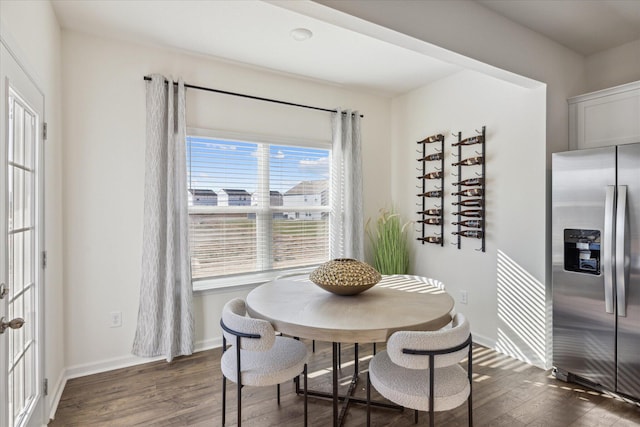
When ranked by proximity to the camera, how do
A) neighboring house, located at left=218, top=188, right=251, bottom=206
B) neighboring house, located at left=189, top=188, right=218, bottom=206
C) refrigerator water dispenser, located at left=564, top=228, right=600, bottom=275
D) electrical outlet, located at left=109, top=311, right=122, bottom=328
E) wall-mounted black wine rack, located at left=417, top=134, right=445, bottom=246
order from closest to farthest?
refrigerator water dispenser, located at left=564, top=228, right=600, bottom=275, electrical outlet, located at left=109, top=311, right=122, bottom=328, neighboring house, located at left=189, top=188, right=218, bottom=206, neighboring house, located at left=218, top=188, right=251, bottom=206, wall-mounted black wine rack, located at left=417, top=134, right=445, bottom=246

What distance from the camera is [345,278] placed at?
2.09 metres

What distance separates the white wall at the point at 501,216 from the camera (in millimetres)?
2951

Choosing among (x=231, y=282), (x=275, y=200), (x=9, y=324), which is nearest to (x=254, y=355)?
(x=9, y=324)

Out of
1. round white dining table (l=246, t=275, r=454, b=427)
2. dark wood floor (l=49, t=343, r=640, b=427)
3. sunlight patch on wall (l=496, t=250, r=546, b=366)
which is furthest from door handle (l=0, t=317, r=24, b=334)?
sunlight patch on wall (l=496, t=250, r=546, b=366)

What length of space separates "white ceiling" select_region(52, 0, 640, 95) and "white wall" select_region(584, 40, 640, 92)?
0.08 meters

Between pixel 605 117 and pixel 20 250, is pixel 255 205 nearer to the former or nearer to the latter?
pixel 20 250

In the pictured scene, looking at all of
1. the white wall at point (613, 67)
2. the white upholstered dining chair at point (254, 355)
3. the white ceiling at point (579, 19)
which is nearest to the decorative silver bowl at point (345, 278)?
the white upholstered dining chair at point (254, 355)

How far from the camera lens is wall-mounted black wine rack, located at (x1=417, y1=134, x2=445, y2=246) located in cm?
370

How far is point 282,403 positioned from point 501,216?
2396 millimetres

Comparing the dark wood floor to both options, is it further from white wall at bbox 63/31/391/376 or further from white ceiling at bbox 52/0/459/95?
white ceiling at bbox 52/0/459/95

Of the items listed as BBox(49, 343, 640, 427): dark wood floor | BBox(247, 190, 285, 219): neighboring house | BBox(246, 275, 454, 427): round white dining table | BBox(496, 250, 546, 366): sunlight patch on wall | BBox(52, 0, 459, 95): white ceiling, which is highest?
BBox(52, 0, 459, 95): white ceiling

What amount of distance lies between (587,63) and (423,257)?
2.37 metres

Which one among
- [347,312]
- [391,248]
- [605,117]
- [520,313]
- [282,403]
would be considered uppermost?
[605,117]

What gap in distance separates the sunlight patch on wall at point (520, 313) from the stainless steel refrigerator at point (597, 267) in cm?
19
